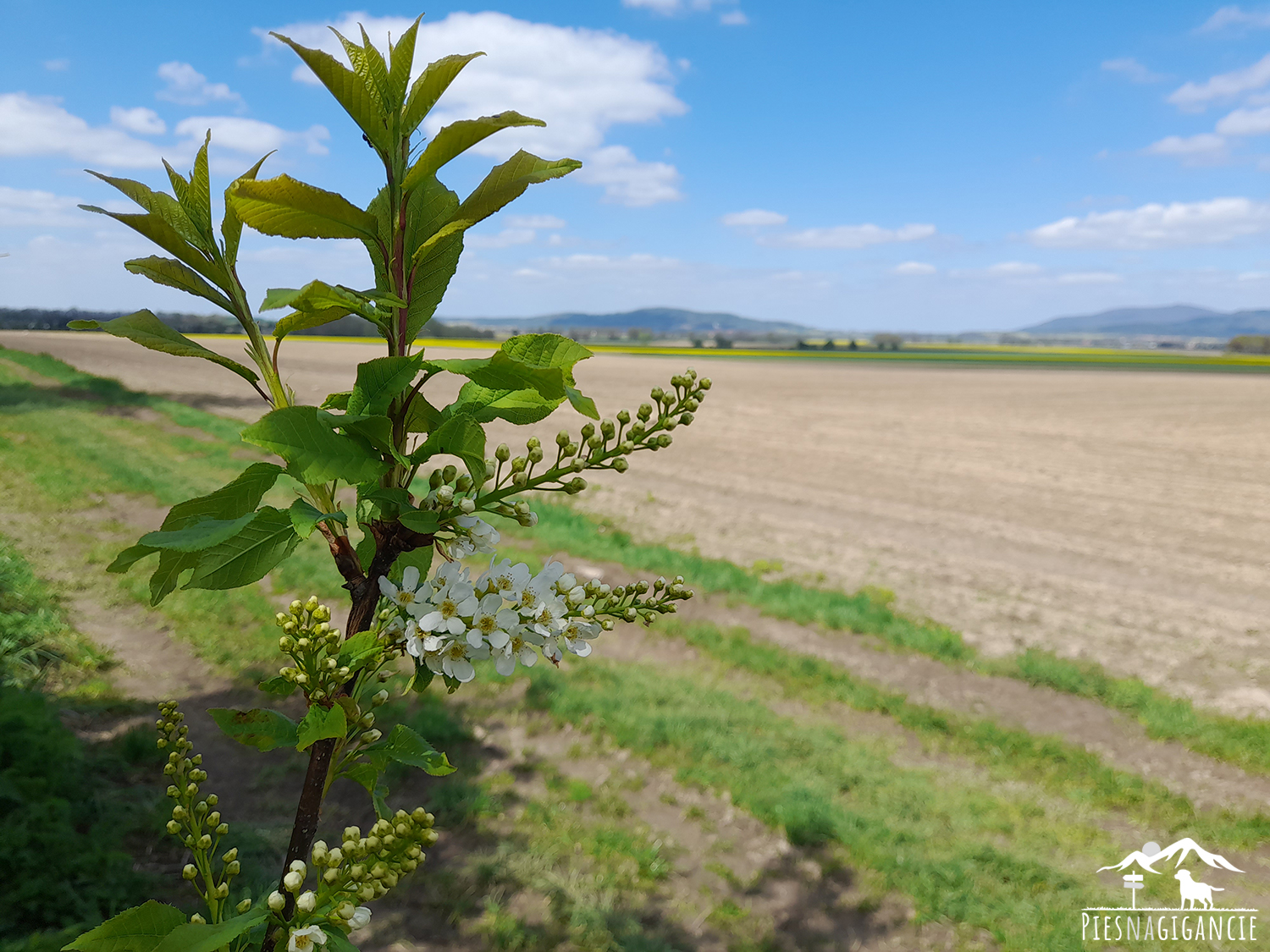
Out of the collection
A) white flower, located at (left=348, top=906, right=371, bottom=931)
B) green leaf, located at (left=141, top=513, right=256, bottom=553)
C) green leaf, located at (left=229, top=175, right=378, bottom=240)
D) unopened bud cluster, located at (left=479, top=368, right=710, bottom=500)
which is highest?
green leaf, located at (left=229, top=175, right=378, bottom=240)

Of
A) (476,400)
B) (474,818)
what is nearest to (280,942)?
(476,400)

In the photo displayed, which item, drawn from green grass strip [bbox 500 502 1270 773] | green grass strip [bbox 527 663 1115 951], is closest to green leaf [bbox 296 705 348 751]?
green grass strip [bbox 527 663 1115 951]

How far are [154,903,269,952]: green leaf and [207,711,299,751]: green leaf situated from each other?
0.28m

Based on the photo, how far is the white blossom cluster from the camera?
1378mm

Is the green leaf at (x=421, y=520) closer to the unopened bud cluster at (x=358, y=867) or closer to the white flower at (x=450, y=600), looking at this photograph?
the white flower at (x=450, y=600)

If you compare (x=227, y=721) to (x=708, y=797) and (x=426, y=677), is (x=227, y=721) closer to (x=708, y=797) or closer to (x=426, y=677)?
(x=426, y=677)

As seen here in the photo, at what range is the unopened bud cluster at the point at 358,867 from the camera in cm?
136

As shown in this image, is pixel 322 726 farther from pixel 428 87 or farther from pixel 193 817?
pixel 428 87

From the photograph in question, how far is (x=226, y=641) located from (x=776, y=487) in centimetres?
1402

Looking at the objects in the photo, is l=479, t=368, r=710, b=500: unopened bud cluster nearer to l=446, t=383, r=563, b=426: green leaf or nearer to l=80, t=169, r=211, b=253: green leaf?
l=446, t=383, r=563, b=426: green leaf

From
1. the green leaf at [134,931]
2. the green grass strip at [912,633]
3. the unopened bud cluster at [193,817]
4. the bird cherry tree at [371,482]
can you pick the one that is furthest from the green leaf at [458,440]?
the green grass strip at [912,633]

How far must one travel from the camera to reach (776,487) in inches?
787

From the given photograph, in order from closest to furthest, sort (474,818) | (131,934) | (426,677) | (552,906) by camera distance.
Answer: (131,934) → (426,677) → (552,906) → (474,818)

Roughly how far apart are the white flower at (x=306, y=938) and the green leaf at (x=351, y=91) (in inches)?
54.5
